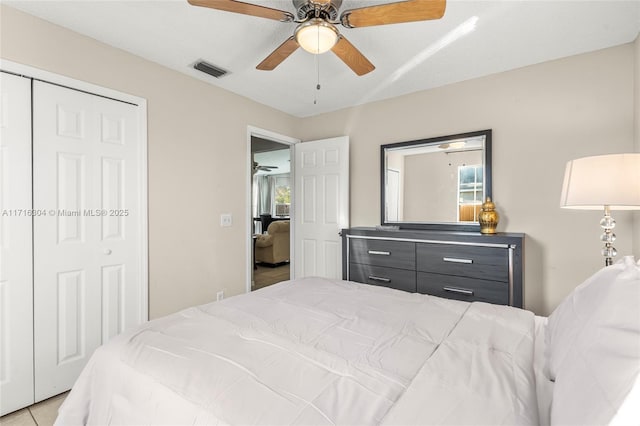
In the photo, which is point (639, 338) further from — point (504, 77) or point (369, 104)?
point (369, 104)

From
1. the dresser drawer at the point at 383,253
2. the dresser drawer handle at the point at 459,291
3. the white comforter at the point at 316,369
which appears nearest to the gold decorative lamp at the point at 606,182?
the white comforter at the point at 316,369

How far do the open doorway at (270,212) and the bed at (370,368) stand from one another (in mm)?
2278

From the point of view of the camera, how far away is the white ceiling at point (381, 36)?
1.91 m

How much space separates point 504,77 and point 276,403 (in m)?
3.20

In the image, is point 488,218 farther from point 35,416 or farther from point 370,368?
point 35,416

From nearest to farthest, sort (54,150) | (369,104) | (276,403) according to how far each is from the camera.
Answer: (276,403), (54,150), (369,104)

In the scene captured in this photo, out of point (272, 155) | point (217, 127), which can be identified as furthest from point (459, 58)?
point (272, 155)

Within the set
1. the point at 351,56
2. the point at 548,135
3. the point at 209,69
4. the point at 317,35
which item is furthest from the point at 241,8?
the point at 548,135

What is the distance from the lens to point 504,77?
2785 millimetres

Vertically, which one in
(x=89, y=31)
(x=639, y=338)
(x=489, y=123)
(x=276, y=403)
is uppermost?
(x=89, y=31)

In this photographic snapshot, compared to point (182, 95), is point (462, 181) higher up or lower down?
lower down

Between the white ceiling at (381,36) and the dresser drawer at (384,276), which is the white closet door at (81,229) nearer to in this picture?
the white ceiling at (381,36)

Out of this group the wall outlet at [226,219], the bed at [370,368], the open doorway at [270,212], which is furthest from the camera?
the open doorway at [270,212]

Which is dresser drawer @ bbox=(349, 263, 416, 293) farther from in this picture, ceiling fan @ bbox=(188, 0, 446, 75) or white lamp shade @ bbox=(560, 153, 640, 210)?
ceiling fan @ bbox=(188, 0, 446, 75)
